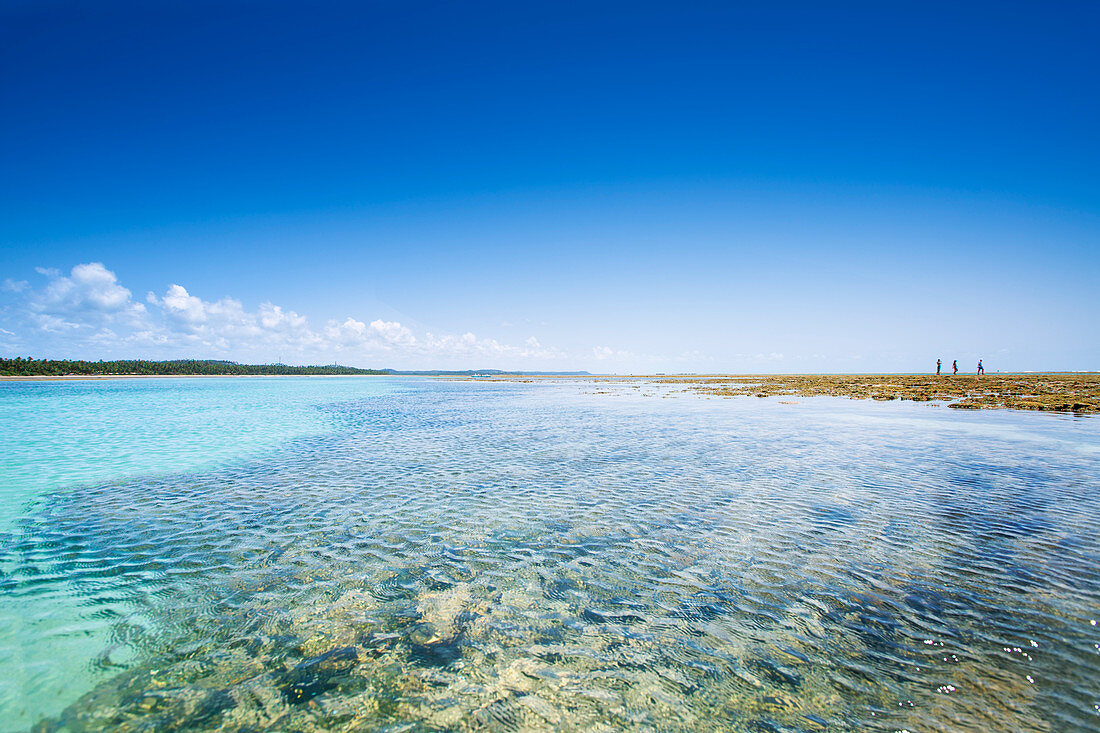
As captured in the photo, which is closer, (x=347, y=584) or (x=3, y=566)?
(x=347, y=584)

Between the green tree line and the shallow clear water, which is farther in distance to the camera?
the green tree line

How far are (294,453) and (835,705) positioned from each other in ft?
70.5

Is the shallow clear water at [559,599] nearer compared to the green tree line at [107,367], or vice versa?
the shallow clear water at [559,599]

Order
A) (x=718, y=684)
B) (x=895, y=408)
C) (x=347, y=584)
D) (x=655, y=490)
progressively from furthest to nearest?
(x=895, y=408), (x=655, y=490), (x=347, y=584), (x=718, y=684)

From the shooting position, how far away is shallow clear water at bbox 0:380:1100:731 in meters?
5.20

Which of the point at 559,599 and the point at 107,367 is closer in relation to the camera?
the point at 559,599

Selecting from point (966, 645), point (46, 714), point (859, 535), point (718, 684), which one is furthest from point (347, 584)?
point (859, 535)

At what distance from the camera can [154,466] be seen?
1775cm

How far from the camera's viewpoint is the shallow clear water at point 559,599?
520 centimetres

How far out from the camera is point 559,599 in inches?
304

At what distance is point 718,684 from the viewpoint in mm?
5566

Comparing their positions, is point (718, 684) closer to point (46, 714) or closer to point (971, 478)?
point (46, 714)

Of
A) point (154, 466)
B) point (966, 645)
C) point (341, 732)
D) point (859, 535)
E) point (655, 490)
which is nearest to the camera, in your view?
point (341, 732)

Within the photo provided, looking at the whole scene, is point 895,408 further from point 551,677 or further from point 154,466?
point 154,466
